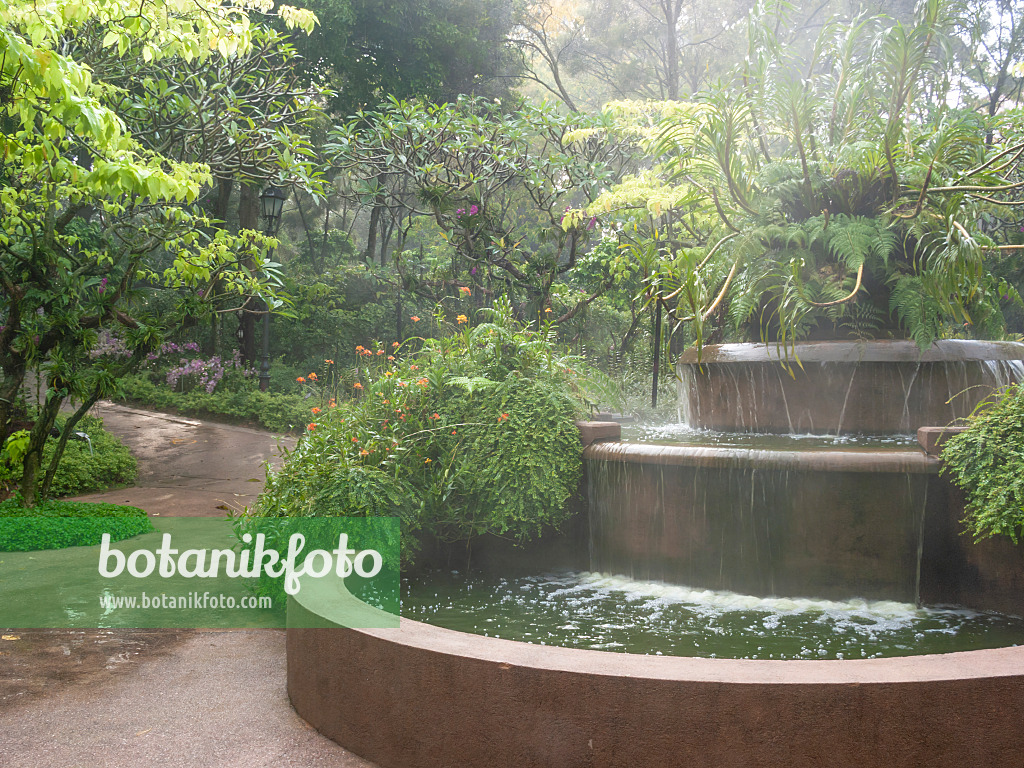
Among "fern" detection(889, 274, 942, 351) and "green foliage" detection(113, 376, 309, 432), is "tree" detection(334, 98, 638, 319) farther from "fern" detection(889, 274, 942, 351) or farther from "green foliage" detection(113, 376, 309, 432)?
"fern" detection(889, 274, 942, 351)

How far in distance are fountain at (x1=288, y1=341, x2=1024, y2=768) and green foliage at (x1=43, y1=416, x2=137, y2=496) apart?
23.3 ft

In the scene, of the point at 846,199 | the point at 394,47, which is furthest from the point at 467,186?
the point at 846,199

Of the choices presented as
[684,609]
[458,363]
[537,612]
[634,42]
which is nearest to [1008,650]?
[684,609]

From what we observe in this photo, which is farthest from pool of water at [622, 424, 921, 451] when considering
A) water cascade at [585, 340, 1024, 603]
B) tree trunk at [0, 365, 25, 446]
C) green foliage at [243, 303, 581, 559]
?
tree trunk at [0, 365, 25, 446]

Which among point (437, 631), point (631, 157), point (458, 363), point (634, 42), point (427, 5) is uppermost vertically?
point (634, 42)

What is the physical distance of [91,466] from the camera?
982 cm

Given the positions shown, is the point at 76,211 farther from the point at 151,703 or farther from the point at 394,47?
the point at 394,47

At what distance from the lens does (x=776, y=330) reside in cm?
668

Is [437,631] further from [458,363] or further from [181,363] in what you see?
[181,363]

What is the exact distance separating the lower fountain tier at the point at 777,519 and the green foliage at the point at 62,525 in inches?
191

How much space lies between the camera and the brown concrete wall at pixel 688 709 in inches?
93.9

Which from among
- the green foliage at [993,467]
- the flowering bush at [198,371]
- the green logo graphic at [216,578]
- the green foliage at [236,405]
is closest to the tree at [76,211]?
the green logo graphic at [216,578]

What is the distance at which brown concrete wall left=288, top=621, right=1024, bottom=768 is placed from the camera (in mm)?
2385

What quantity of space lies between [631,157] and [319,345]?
9.09 meters
